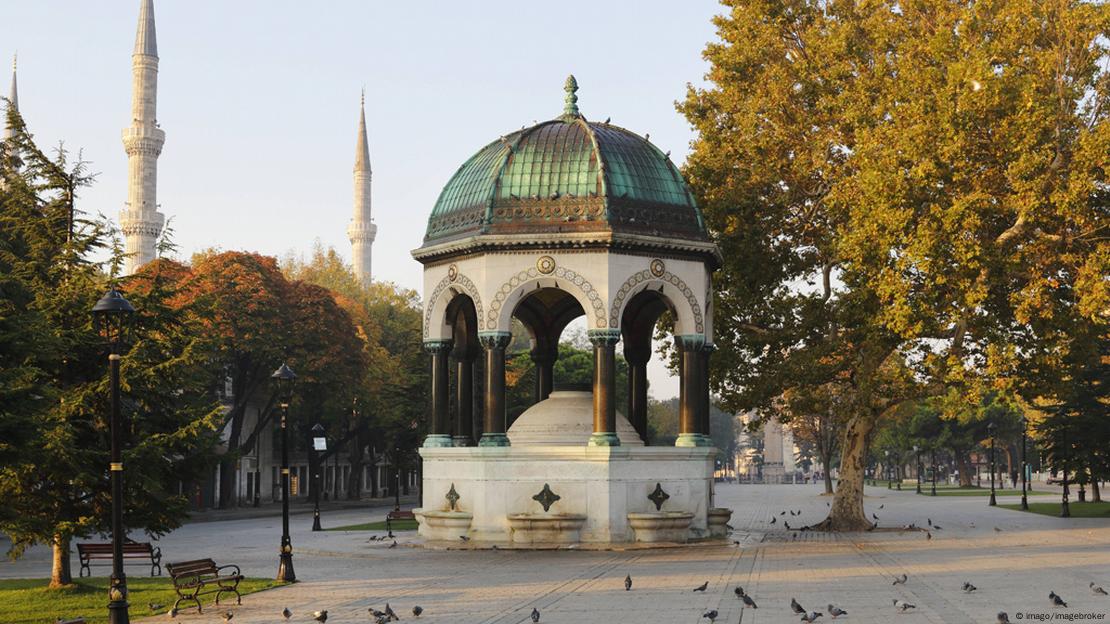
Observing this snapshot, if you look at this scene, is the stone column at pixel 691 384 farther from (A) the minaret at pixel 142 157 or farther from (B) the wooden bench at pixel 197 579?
(A) the minaret at pixel 142 157

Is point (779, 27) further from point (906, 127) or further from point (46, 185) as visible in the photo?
point (46, 185)

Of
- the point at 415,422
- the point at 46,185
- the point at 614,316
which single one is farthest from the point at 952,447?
the point at 46,185

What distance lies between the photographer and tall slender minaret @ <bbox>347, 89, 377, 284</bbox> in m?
138

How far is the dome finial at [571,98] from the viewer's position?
125ft

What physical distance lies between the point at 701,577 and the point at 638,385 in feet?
54.8

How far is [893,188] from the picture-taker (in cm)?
3494

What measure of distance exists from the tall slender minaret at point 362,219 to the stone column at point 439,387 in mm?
97961

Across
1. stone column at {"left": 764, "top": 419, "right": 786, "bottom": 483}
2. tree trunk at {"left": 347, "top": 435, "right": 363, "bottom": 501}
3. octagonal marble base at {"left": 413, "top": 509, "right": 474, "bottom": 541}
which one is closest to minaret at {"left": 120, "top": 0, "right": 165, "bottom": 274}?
tree trunk at {"left": 347, "top": 435, "right": 363, "bottom": 501}

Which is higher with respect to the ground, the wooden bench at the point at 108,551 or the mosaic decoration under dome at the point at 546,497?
the mosaic decoration under dome at the point at 546,497

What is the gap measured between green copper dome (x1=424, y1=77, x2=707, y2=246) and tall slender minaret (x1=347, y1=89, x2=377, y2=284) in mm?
99033

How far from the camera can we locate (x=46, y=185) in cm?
2898

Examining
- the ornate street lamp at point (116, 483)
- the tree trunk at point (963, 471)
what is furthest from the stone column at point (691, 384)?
the tree trunk at point (963, 471)

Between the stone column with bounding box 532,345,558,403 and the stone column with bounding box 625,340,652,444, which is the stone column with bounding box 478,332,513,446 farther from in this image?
the stone column with bounding box 625,340,652,444

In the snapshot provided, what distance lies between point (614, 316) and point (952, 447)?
81.3m
